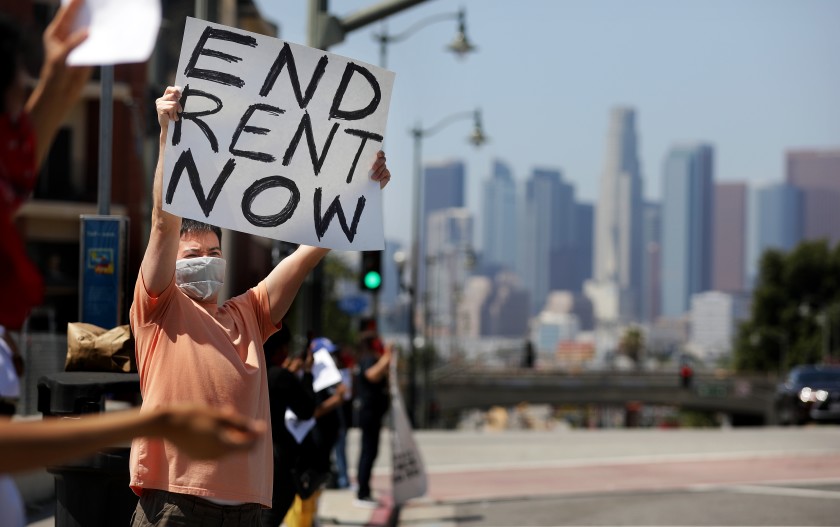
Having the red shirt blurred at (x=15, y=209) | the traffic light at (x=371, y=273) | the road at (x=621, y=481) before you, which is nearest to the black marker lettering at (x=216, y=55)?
the red shirt blurred at (x=15, y=209)

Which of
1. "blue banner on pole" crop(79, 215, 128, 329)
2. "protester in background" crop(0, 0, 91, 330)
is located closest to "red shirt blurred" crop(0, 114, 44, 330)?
"protester in background" crop(0, 0, 91, 330)

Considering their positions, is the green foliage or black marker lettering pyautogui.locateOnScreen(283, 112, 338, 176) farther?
the green foliage

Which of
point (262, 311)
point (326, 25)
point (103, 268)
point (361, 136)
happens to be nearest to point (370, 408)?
point (326, 25)

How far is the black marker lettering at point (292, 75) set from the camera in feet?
16.9

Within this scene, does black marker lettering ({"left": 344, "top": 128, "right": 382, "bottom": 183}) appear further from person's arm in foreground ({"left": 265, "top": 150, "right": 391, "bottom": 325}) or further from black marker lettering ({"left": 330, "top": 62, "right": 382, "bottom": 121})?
person's arm in foreground ({"left": 265, "top": 150, "right": 391, "bottom": 325})

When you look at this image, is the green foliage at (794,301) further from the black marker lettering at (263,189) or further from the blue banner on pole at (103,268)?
the black marker lettering at (263,189)

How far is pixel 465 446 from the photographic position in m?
24.7

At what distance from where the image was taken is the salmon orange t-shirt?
181 inches

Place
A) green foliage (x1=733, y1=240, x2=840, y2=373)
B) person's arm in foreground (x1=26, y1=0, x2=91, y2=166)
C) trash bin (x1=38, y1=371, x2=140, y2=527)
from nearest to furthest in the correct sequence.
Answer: person's arm in foreground (x1=26, y1=0, x2=91, y2=166) < trash bin (x1=38, y1=371, x2=140, y2=527) < green foliage (x1=733, y1=240, x2=840, y2=373)

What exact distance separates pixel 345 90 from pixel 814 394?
2715 centimetres

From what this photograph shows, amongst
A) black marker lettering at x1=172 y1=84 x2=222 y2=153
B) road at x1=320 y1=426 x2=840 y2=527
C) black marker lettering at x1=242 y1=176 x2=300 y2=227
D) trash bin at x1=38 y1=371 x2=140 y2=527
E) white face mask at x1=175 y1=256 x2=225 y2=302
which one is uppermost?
black marker lettering at x1=172 y1=84 x2=222 y2=153

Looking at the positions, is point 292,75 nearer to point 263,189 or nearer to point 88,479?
point 263,189

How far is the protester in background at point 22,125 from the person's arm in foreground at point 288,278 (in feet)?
7.57

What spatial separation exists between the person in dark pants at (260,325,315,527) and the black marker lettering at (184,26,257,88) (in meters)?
2.46
